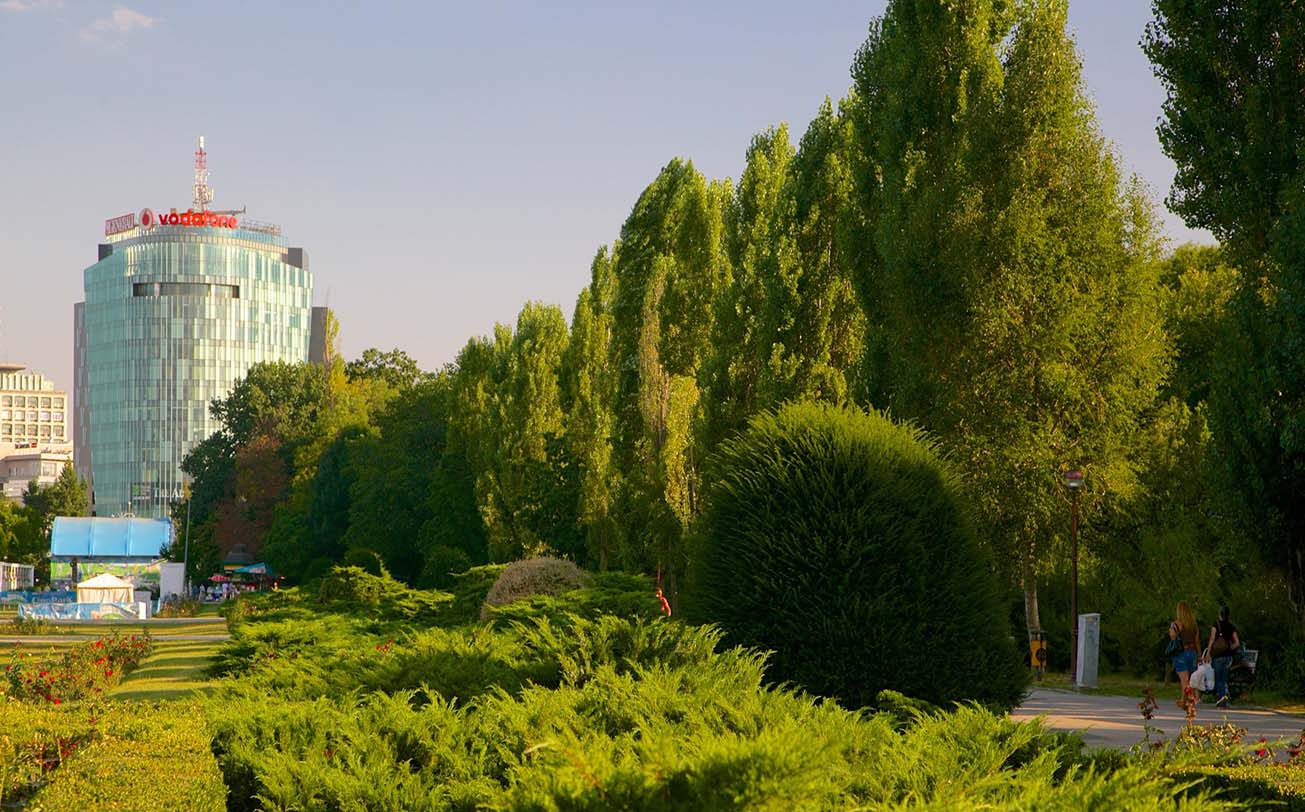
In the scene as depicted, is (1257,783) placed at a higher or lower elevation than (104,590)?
higher

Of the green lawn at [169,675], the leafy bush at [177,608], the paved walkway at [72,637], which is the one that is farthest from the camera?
the leafy bush at [177,608]

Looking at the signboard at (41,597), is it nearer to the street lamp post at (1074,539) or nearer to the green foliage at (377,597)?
the green foliage at (377,597)

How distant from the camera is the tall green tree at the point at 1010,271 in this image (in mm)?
26469

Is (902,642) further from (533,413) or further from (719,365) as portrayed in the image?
(533,413)

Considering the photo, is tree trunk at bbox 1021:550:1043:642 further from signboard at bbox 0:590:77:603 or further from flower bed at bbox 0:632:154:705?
signboard at bbox 0:590:77:603

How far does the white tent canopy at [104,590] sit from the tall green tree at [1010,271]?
55.7 meters

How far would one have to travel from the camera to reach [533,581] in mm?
22484

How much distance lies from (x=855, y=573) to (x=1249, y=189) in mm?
11791

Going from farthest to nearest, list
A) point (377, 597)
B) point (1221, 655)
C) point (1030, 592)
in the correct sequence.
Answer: point (377, 597) < point (1030, 592) < point (1221, 655)

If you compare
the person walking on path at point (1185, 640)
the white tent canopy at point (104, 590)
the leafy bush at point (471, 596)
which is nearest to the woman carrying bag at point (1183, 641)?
the person walking on path at point (1185, 640)

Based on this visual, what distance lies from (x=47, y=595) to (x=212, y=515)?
61.4ft

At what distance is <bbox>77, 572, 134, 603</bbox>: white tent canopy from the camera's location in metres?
71.5

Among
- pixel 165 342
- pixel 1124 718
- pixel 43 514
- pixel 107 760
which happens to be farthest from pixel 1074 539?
pixel 165 342

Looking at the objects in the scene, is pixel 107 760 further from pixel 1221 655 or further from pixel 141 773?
pixel 1221 655
